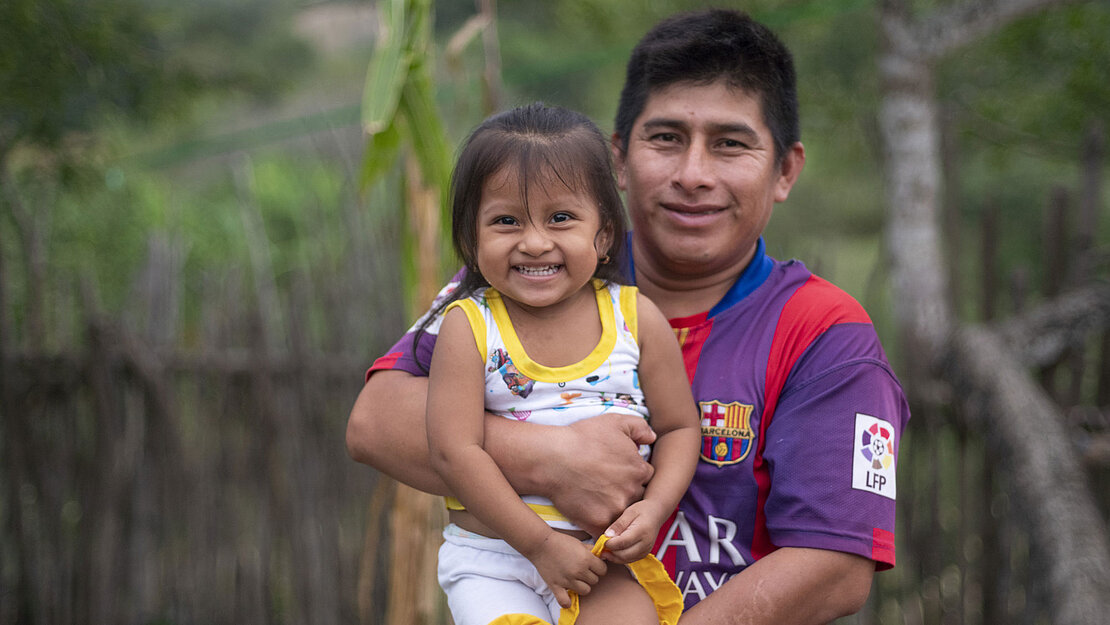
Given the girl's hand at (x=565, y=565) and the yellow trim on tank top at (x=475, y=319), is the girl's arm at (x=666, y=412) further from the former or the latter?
the yellow trim on tank top at (x=475, y=319)

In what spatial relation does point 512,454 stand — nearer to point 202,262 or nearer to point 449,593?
point 449,593

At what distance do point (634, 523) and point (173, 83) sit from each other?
3584 millimetres

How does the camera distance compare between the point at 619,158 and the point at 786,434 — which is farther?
the point at 619,158

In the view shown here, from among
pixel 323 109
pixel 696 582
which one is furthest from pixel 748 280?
pixel 323 109

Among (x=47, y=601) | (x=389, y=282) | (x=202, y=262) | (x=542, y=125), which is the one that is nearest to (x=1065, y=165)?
(x=389, y=282)

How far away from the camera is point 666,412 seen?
1.49 m

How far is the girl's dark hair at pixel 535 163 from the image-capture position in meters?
1.43

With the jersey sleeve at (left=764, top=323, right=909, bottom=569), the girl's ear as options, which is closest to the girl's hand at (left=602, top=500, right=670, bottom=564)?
the jersey sleeve at (left=764, top=323, right=909, bottom=569)

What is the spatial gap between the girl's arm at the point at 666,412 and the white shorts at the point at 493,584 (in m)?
0.21

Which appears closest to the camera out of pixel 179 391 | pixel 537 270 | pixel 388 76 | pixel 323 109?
pixel 537 270

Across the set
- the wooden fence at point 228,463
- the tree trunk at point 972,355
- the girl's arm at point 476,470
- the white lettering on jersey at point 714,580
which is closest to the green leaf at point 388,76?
the girl's arm at point 476,470

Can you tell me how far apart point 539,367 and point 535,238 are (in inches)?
8.5

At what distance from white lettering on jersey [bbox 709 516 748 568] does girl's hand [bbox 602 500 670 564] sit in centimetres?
16

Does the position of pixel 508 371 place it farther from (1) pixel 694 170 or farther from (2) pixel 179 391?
(2) pixel 179 391
